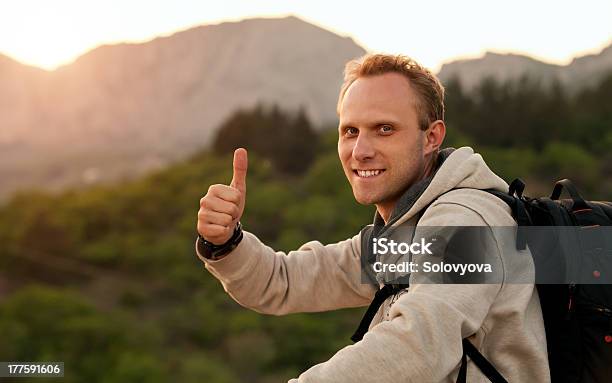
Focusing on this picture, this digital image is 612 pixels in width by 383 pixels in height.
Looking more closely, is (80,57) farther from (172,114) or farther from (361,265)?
(361,265)

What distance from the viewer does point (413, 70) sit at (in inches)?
72.1

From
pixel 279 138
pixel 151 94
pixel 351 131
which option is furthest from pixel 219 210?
pixel 151 94

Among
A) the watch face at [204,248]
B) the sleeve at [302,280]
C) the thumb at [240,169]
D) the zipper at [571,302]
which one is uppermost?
the thumb at [240,169]

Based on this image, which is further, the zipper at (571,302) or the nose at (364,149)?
the nose at (364,149)

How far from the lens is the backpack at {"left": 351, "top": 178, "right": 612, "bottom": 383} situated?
1433 millimetres

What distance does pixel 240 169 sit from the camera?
2.06 meters

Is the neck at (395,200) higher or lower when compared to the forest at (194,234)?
higher

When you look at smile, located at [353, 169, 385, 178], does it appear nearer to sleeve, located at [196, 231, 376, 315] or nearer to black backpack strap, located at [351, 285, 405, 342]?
black backpack strap, located at [351, 285, 405, 342]

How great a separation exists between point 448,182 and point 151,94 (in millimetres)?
73649

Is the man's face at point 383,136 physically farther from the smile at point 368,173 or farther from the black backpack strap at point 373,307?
the black backpack strap at point 373,307

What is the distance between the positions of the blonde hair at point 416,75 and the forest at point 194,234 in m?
17.3

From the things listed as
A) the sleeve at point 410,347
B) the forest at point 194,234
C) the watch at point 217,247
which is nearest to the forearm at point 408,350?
the sleeve at point 410,347

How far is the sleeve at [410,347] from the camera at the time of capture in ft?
4.25

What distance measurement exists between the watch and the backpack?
31.8 inches
